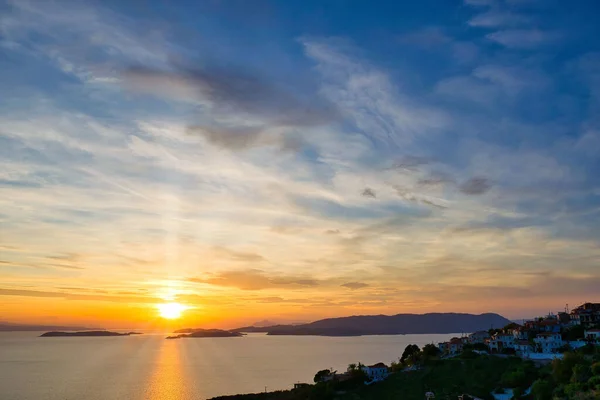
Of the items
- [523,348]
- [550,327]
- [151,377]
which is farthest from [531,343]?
[151,377]

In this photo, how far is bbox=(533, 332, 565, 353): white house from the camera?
7394cm

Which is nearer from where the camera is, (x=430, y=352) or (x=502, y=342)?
(x=502, y=342)

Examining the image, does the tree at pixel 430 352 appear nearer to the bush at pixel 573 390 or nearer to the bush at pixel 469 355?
the bush at pixel 469 355

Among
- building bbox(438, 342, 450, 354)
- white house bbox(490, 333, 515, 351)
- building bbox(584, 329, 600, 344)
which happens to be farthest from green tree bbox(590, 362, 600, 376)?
building bbox(438, 342, 450, 354)

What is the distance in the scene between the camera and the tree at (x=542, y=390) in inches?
1844

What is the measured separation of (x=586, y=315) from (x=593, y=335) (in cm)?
1836

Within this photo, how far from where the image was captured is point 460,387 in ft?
197

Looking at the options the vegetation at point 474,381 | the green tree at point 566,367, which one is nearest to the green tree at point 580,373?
the vegetation at point 474,381

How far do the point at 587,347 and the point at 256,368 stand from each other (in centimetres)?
10453

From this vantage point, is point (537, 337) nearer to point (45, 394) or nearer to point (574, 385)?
point (574, 385)

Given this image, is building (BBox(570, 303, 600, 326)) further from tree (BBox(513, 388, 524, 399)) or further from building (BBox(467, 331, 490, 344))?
tree (BBox(513, 388, 524, 399))

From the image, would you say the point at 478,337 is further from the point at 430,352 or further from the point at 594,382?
the point at 594,382

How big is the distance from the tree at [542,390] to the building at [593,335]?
29.3m

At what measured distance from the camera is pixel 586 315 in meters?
91.0
